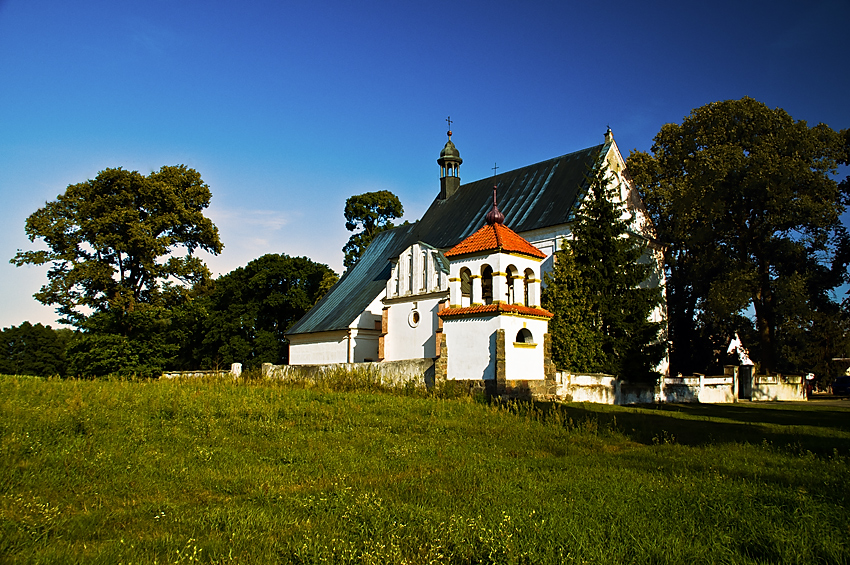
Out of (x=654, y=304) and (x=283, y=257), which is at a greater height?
(x=283, y=257)

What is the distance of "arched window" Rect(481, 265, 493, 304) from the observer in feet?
61.4

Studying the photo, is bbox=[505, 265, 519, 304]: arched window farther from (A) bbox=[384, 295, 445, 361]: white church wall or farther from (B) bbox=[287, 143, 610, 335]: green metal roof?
(B) bbox=[287, 143, 610, 335]: green metal roof

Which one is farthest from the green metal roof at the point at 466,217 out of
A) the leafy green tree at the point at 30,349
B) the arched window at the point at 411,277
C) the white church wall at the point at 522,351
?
the leafy green tree at the point at 30,349

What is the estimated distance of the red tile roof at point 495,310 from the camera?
1680 centimetres

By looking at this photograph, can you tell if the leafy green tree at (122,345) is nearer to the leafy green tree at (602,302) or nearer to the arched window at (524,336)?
the arched window at (524,336)

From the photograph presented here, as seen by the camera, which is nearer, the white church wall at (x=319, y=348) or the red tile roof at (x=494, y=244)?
the red tile roof at (x=494, y=244)

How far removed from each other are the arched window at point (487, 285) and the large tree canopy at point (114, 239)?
59.3ft

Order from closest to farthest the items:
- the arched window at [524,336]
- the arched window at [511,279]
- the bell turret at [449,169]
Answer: the arched window at [524,336] → the arched window at [511,279] → the bell turret at [449,169]

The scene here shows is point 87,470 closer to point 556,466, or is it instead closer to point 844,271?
point 556,466

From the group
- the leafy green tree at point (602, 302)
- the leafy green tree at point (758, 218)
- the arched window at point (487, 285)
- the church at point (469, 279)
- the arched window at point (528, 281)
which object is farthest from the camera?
the leafy green tree at point (758, 218)

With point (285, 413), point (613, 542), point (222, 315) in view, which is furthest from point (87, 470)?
point (222, 315)

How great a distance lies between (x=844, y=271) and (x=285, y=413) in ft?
93.7

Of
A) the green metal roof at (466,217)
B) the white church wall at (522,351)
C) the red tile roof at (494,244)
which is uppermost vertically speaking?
the green metal roof at (466,217)

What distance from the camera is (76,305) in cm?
2916
